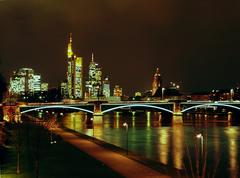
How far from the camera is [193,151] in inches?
1734

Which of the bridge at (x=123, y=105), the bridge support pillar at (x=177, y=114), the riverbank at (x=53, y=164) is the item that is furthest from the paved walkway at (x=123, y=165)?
the bridge support pillar at (x=177, y=114)

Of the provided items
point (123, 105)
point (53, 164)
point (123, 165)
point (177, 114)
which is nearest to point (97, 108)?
point (123, 105)

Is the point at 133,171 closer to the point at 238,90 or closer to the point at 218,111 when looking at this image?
the point at 218,111

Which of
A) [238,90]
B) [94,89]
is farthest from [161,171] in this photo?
Answer: [94,89]

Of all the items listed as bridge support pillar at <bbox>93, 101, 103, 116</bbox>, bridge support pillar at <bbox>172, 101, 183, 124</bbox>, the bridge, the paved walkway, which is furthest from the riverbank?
bridge support pillar at <bbox>172, 101, 183, 124</bbox>

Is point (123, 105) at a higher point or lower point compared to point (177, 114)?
higher

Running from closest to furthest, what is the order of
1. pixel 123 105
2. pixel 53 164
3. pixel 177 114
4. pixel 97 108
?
pixel 53 164 → pixel 123 105 → pixel 97 108 → pixel 177 114

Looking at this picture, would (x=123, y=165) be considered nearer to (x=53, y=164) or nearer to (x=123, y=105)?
(x=53, y=164)

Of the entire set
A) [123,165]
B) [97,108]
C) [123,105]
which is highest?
[123,105]

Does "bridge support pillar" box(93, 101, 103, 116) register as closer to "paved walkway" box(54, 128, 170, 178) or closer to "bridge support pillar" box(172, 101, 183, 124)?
"bridge support pillar" box(172, 101, 183, 124)

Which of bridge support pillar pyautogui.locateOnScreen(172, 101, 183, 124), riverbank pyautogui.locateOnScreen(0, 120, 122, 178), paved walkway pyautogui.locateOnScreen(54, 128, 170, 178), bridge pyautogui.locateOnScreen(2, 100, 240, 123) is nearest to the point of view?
riverbank pyautogui.locateOnScreen(0, 120, 122, 178)

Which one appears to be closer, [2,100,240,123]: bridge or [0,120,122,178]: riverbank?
[0,120,122,178]: riverbank

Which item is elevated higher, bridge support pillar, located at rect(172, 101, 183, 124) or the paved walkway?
bridge support pillar, located at rect(172, 101, 183, 124)

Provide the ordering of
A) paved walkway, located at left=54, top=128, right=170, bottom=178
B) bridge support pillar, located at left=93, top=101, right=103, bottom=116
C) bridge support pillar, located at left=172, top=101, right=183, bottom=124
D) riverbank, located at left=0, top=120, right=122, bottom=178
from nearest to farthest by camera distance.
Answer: riverbank, located at left=0, top=120, right=122, bottom=178 < paved walkway, located at left=54, top=128, right=170, bottom=178 < bridge support pillar, located at left=93, top=101, right=103, bottom=116 < bridge support pillar, located at left=172, top=101, right=183, bottom=124
